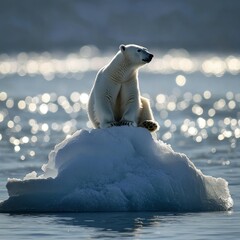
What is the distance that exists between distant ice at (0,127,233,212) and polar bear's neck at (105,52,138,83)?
0.75 metres

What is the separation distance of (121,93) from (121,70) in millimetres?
285

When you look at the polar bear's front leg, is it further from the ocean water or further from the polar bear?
the ocean water

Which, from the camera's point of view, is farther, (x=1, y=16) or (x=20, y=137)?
(x=1, y=16)

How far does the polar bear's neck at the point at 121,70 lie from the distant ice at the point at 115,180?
75cm

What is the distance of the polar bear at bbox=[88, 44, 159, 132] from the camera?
1568 cm

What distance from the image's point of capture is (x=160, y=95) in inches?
1967

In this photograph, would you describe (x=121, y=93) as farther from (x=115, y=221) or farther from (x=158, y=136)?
(x=158, y=136)

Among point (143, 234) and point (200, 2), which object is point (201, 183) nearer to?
point (143, 234)

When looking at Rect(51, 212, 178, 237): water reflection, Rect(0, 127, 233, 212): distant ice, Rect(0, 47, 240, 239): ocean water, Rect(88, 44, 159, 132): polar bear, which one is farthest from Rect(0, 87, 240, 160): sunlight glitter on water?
Rect(51, 212, 178, 237): water reflection

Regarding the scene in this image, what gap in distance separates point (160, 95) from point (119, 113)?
34.1 metres

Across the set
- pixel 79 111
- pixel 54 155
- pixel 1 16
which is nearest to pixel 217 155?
pixel 54 155

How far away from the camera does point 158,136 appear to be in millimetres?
27734

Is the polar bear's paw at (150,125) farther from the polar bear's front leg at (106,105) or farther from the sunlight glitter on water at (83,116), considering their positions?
the sunlight glitter on water at (83,116)

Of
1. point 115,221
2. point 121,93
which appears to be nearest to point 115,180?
point 115,221
